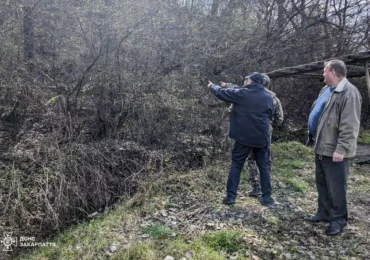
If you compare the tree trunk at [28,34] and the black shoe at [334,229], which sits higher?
the tree trunk at [28,34]

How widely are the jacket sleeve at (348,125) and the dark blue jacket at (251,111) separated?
3.56ft

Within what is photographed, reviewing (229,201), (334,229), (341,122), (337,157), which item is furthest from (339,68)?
(229,201)

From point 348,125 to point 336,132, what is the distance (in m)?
0.18

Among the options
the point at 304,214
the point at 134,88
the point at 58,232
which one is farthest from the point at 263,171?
the point at 134,88

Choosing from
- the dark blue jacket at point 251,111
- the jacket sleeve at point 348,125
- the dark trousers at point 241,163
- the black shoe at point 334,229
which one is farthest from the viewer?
the dark trousers at point 241,163

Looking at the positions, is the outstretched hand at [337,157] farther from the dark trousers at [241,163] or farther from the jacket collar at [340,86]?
the dark trousers at [241,163]

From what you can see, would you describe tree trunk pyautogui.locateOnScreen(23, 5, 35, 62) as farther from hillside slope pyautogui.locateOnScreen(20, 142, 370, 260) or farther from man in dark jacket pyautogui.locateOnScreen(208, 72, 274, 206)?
man in dark jacket pyautogui.locateOnScreen(208, 72, 274, 206)

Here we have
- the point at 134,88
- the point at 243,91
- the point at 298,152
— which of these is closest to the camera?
the point at 243,91

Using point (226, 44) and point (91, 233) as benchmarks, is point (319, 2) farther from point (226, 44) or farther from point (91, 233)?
point (91, 233)

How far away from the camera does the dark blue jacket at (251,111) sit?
446cm

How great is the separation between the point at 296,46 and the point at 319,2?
239cm

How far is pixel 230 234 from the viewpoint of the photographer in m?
3.83

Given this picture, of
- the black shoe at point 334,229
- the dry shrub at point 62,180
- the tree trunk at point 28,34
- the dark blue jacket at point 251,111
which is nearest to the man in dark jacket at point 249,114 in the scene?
the dark blue jacket at point 251,111

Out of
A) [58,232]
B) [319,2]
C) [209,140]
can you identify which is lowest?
[58,232]
